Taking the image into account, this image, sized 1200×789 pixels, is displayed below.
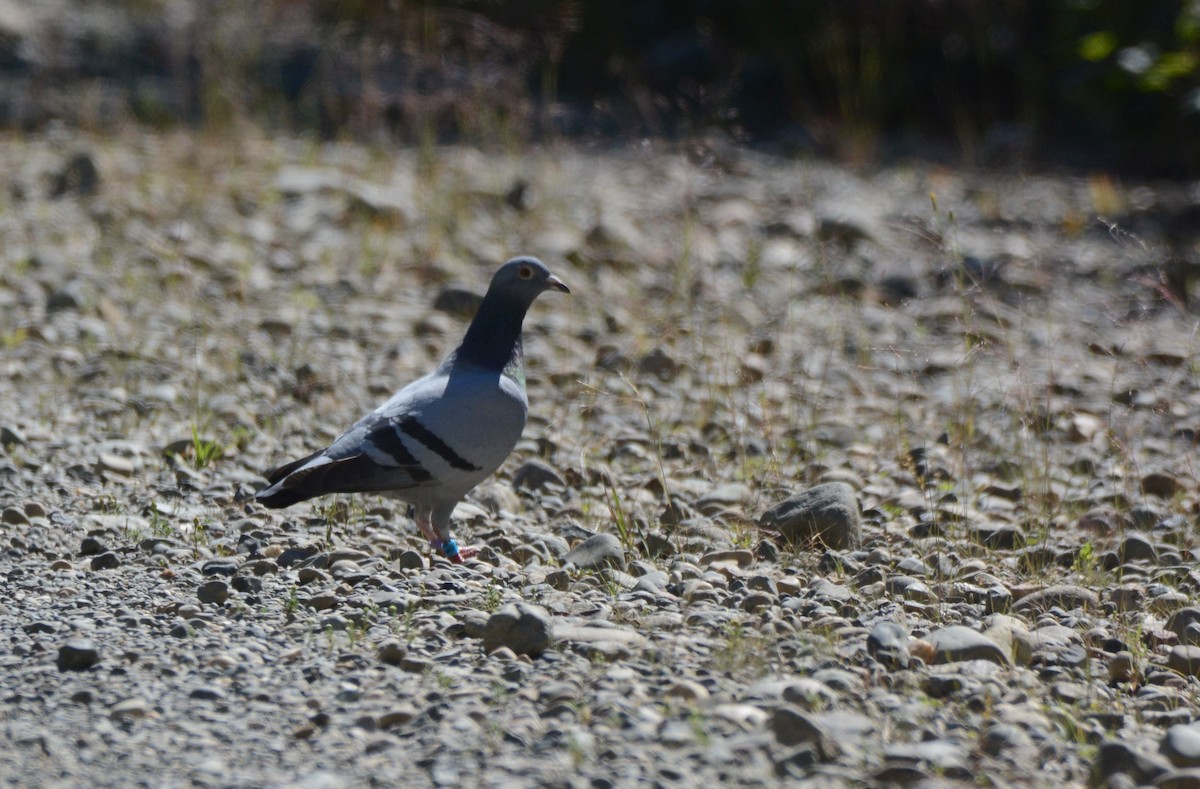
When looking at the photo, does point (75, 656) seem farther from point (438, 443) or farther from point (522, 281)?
point (522, 281)

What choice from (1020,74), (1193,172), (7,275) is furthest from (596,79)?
(7,275)

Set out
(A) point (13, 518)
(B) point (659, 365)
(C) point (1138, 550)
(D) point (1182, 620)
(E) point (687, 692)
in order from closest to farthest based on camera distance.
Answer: (E) point (687, 692) < (D) point (1182, 620) < (A) point (13, 518) < (C) point (1138, 550) < (B) point (659, 365)

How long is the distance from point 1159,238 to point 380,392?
510 centimetres

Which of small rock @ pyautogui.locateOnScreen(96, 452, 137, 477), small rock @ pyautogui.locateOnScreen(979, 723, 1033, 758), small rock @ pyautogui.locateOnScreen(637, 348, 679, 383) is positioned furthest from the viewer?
small rock @ pyautogui.locateOnScreen(637, 348, 679, 383)

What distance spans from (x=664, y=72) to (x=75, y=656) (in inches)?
367

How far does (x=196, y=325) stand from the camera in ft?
22.4

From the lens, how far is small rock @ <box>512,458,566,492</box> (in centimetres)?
538

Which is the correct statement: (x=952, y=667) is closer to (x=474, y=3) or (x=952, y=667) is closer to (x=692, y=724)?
(x=692, y=724)

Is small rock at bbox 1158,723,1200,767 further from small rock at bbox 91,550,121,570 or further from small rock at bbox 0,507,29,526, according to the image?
small rock at bbox 0,507,29,526

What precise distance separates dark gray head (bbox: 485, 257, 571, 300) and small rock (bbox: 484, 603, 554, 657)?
164cm

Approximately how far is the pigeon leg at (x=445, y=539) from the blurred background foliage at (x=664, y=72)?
4317 mm

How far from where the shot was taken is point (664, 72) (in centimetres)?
1197

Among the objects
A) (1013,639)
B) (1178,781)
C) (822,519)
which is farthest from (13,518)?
(1178,781)

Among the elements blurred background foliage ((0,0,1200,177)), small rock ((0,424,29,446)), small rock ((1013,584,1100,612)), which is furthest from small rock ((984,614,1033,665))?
blurred background foliage ((0,0,1200,177))
